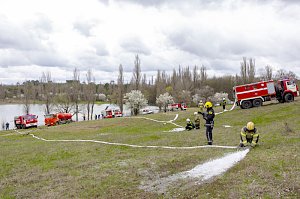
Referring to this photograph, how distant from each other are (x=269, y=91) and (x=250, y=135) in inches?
861

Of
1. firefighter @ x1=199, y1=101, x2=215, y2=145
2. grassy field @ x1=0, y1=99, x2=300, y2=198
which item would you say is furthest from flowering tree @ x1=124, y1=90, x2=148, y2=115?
firefighter @ x1=199, y1=101, x2=215, y2=145

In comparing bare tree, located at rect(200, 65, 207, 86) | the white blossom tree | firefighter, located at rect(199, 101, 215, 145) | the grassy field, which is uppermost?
bare tree, located at rect(200, 65, 207, 86)

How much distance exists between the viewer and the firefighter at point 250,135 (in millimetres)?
14109

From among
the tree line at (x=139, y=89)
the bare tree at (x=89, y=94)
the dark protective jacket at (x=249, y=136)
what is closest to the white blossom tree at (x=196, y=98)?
the tree line at (x=139, y=89)

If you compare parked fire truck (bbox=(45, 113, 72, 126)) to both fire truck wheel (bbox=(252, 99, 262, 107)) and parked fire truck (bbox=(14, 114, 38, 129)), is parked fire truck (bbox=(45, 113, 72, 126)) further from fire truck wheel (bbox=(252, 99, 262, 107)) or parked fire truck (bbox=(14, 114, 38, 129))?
fire truck wheel (bbox=(252, 99, 262, 107))

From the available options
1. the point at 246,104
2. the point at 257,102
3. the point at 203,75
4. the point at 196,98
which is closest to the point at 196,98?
the point at 196,98

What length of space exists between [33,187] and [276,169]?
898 cm

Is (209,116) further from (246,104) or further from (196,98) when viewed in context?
Answer: (196,98)

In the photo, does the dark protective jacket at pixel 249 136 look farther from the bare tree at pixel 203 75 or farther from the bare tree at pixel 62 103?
the bare tree at pixel 203 75

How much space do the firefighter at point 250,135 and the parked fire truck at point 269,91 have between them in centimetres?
2102

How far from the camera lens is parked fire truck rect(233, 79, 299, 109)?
112 ft

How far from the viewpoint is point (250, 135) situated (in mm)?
14477

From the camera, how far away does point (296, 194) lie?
795 centimetres

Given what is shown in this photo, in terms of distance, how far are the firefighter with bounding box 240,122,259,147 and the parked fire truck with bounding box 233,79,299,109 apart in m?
21.0
